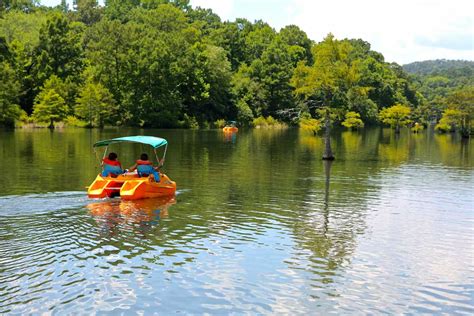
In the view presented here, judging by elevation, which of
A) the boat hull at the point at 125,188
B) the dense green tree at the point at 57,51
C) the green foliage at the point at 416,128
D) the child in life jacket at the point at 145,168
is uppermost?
the dense green tree at the point at 57,51

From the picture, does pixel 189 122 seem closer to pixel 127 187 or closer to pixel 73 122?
pixel 73 122

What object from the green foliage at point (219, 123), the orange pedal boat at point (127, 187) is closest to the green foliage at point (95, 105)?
the green foliage at point (219, 123)

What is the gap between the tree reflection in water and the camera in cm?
1869

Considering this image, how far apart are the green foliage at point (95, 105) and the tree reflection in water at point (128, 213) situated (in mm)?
77181

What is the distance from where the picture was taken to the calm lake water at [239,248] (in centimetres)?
1219

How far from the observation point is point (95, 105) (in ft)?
321

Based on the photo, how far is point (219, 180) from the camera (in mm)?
31875

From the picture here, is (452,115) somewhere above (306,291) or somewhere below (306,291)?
above

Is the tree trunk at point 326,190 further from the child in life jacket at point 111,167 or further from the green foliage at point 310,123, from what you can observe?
the child in life jacket at point 111,167

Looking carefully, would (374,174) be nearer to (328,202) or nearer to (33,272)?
(328,202)

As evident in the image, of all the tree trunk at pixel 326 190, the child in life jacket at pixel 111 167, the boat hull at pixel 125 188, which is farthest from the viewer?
the child in life jacket at pixel 111 167

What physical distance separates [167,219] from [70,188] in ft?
28.2

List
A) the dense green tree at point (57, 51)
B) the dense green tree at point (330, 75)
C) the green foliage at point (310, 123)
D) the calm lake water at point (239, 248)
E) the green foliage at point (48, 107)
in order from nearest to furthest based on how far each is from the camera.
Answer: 1. the calm lake water at point (239, 248)
2. the dense green tree at point (330, 75)
3. the green foliage at point (310, 123)
4. the green foliage at point (48, 107)
5. the dense green tree at point (57, 51)

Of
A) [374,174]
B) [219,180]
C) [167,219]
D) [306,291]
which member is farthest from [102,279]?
[374,174]
